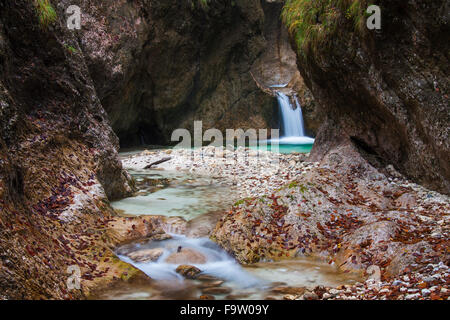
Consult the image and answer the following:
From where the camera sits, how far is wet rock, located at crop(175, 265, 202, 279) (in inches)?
166

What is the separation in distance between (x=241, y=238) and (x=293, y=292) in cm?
122

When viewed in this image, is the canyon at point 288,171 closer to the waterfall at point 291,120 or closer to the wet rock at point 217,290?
the wet rock at point 217,290

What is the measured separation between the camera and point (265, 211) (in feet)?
17.1

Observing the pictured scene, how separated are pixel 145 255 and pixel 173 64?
1454 cm

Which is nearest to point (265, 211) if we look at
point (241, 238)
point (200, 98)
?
point (241, 238)

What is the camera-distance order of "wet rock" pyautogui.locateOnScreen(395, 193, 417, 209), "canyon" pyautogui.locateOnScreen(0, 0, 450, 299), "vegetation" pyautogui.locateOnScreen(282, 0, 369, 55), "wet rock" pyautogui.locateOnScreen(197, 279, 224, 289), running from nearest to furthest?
"canyon" pyautogui.locateOnScreen(0, 0, 450, 299) → "wet rock" pyautogui.locateOnScreen(197, 279, 224, 289) → "wet rock" pyautogui.locateOnScreen(395, 193, 417, 209) → "vegetation" pyautogui.locateOnScreen(282, 0, 369, 55)

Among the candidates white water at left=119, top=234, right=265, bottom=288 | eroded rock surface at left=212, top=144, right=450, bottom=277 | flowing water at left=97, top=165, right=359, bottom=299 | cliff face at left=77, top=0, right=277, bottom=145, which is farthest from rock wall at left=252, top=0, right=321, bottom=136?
white water at left=119, top=234, right=265, bottom=288

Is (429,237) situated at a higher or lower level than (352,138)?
lower

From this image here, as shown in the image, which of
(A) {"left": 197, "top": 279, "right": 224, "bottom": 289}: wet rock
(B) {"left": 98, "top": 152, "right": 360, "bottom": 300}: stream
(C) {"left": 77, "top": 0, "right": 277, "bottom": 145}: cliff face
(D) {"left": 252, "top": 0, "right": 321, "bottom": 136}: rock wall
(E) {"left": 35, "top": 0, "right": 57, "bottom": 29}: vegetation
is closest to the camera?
(B) {"left": 98, "top": 152, "right": 360, "bottom": 300}: stream

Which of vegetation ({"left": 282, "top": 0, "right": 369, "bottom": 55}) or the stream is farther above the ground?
vegetation ({"left": 282, "top": 0, "right": 369, "bottom": 55})

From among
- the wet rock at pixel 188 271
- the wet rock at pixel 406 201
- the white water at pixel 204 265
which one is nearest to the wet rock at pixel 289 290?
the white water at pixel 204 265

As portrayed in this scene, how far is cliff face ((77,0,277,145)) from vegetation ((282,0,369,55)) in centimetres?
740

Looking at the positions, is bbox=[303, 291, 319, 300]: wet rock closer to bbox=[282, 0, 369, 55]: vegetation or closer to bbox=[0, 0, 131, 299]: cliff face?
bbox=[0, 0, 131, 299]: cliff face

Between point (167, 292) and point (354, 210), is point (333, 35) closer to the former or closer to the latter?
point (354, 210)
